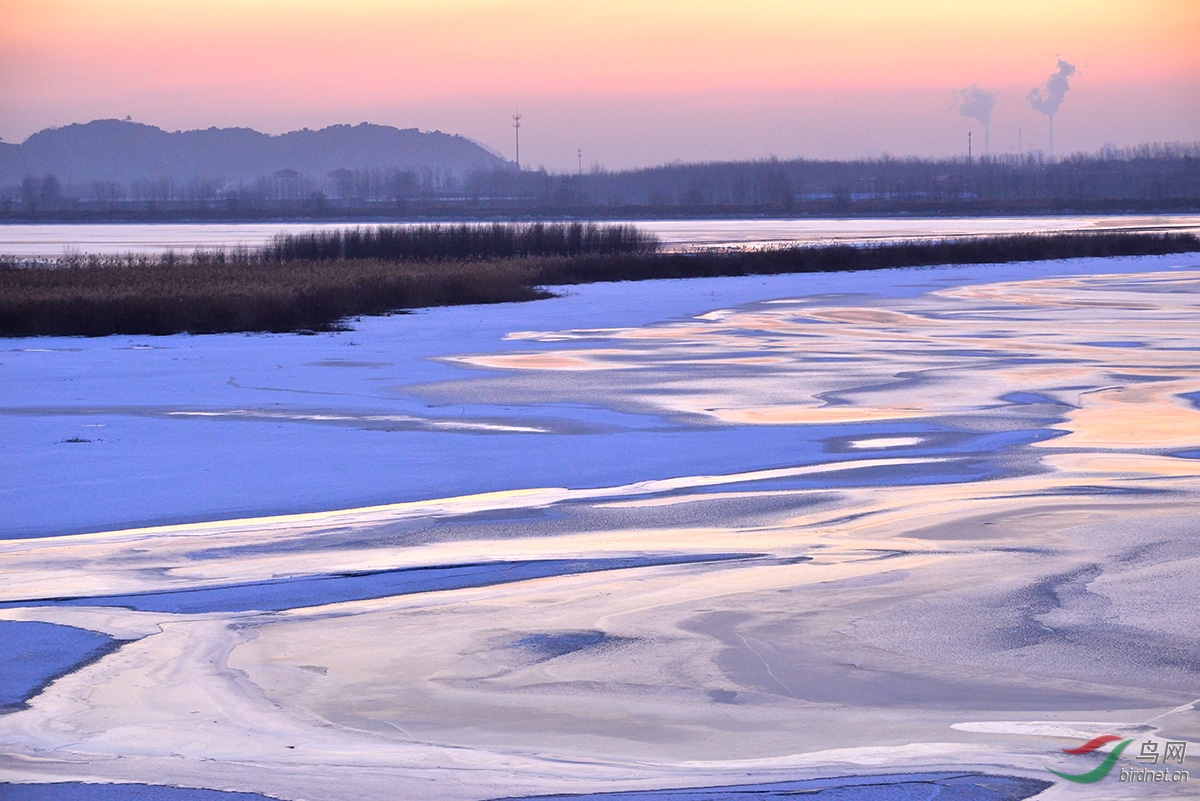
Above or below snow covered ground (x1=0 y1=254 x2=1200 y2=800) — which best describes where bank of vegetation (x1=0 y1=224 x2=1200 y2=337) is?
above

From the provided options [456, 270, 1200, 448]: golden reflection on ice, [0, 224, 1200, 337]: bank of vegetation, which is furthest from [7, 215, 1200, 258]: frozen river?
[456, 270, 1200, 448]: golden reflection on ice

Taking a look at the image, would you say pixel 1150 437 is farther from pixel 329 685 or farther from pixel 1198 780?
pixel 329 685

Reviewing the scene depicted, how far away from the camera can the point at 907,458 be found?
1086cm

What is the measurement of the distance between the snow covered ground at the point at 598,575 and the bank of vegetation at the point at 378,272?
9.75 metres

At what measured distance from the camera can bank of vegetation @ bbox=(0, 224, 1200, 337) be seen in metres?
26.2

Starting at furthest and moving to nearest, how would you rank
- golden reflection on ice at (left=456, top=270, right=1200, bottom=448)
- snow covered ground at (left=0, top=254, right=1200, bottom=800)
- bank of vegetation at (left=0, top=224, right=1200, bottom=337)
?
1. bank of vegetation at (left=0, top=224, right=1200, bottom=337)
2. golden reflection on ice at (left=456, top=270, right=1200, bottom=448)
3. snow covered ground at (left=0, top=254, right=1200, bottom=800)

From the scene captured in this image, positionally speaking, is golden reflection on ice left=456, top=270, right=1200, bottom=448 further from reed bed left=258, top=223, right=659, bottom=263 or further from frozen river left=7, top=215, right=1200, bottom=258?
frozen river left=7, top=215, right=1200, bottom=258

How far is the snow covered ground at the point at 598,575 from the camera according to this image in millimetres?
4762

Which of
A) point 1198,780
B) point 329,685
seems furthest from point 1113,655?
point 329,685

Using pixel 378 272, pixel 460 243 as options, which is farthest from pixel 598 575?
pixel 460 243

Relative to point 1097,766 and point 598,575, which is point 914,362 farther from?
point 1097,766

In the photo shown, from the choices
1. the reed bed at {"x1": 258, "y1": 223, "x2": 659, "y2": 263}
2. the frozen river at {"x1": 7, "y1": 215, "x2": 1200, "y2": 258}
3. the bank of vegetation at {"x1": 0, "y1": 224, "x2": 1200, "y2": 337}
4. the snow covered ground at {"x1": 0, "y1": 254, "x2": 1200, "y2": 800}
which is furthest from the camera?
the frozen river at {"x1": 7, "y1": 215, "x2": 1200, "y2": 258}

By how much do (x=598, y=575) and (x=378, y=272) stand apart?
94.2ft

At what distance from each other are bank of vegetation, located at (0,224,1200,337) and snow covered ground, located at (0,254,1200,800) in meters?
9.75
